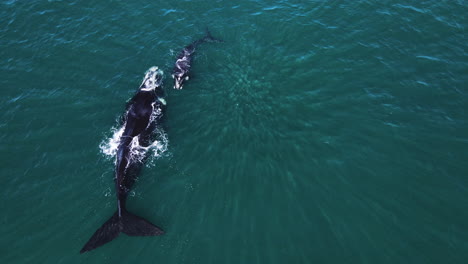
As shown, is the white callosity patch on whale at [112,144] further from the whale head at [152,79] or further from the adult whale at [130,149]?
the whale head at [152,79]

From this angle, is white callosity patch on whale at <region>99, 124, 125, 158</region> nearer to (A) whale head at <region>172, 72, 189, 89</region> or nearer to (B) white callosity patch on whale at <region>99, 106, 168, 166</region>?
(B) white callosity patch on whale at <region>99, 106, 168, 166</region>

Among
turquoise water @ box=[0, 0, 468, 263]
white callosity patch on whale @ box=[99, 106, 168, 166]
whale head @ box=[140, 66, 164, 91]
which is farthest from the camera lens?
whale head @ box=[140, 66, 164, 91]

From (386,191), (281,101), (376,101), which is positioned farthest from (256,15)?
(386,191)

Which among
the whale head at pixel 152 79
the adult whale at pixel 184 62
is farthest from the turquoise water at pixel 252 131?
the whale head at pixel 152 79

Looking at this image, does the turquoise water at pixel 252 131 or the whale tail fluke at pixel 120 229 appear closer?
the whale tail fluke at pixel 120 229

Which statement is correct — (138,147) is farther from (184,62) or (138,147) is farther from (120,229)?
(184,62)

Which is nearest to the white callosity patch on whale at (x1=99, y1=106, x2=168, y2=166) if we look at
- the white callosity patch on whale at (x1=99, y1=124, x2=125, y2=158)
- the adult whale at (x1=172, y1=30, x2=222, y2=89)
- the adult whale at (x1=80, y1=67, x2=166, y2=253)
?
the white callosity patch on whale at (x1=99, y1=124, x2=125, y2=158)

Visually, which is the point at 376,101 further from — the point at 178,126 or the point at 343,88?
the point at 178,126

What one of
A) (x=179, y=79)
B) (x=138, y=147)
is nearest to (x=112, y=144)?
(x=138, y=147)
